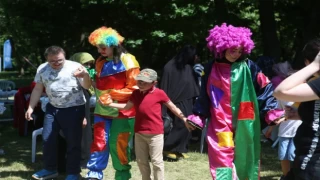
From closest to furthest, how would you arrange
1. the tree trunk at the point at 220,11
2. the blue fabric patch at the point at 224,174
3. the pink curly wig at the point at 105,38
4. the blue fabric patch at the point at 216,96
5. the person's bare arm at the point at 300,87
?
1. the person's bare arm at the point at 300,87
2. the blue fabric patch at the point at 224,174
3. the blue fabric patch at the point at 216,96
4. the pink curly wig at the point at 105,38
5. the tree trunk at the point at 220,11

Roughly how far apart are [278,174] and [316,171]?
145 inches

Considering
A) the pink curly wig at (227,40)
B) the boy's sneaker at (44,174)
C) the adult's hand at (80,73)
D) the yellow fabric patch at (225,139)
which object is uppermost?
the pink curly wig at (227,40)

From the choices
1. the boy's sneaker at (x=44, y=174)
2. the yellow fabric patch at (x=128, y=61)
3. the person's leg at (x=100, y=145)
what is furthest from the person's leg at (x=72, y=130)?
the yellow fabric patch at (x=128, y=61)

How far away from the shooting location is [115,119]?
520 centimetres

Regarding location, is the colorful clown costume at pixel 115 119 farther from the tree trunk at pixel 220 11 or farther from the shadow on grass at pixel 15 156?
the tree trunk at pixel 220 11

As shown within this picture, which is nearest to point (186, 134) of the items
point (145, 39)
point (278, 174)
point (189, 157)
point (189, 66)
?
point (189, 157)

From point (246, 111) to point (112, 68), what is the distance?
4.97 ft

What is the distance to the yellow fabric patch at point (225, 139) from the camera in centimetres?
434

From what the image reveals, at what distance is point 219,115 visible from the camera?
4.38m

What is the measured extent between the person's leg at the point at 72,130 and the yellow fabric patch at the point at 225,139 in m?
1.96

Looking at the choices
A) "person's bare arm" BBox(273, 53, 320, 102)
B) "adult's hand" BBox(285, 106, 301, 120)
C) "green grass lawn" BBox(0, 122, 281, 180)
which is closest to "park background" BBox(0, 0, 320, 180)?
"green grass lawn" BBox(0, 122, 281, 180)

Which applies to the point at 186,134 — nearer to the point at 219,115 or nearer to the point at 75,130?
the point at 75,130

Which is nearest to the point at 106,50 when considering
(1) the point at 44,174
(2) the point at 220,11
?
(1) the point at 44,174

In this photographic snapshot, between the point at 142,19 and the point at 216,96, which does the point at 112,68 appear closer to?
the point at 216,96
